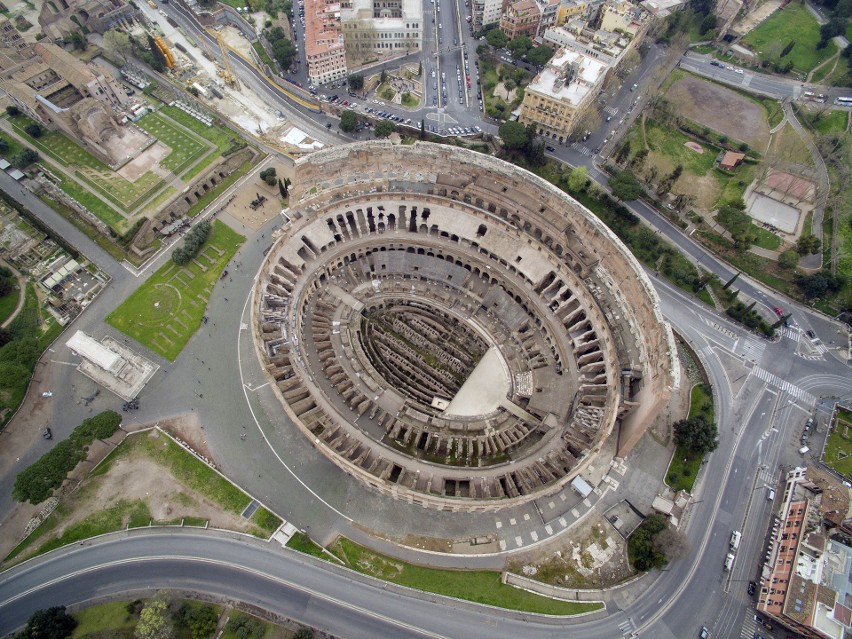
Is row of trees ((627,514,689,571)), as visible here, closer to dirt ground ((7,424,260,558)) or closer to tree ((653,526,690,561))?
tree ((653,526,690,561))

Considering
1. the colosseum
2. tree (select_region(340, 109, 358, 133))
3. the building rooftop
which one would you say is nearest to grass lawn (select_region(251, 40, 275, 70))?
tree (select_region(340, 109, 358, 133))

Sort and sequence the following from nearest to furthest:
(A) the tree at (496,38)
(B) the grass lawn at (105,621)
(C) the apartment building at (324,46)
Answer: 1. (B) the grass lawn at (105,621)
2. (C) the apartment building at (324,46)
3. (A) the tree at (496,38)

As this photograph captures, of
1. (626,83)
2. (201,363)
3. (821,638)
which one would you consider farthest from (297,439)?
(626,83)

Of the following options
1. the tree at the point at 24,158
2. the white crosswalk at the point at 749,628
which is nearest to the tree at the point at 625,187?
the white crosswalk at the point at 749,628

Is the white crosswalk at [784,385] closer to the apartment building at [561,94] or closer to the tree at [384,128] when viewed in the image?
the apartment building at [561,94]

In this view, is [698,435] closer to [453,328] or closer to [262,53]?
[453,328]
